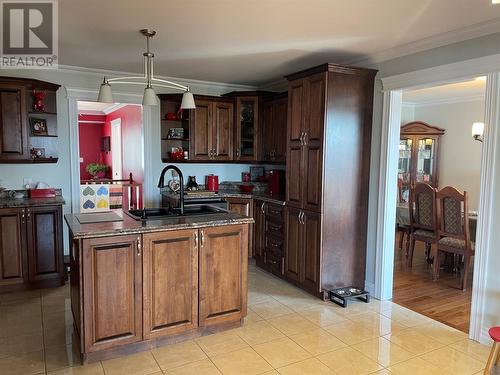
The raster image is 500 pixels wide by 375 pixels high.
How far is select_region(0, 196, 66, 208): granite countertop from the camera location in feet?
12.4

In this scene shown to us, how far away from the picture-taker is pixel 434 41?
10.5 feet

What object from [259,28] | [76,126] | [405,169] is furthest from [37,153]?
[405,169]

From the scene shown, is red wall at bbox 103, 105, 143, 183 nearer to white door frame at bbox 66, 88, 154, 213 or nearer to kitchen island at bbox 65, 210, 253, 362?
white door frame at bbox 66, 88, 154, 213

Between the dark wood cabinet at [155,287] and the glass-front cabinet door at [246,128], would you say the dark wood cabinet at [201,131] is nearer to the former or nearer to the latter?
the glass-front cabinet door at [246,128]

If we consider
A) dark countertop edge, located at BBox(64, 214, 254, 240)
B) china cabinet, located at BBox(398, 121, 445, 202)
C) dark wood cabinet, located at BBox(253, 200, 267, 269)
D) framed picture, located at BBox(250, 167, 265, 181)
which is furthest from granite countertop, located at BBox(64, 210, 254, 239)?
china cabinet, located at BBox(398, 121, 445, 202)

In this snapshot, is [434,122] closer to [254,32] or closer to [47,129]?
[254,32]

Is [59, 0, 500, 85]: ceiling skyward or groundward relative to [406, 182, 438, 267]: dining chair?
skyward

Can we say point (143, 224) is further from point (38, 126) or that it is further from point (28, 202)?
point (38, 126)

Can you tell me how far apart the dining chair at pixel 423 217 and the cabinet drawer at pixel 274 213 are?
1.88 metres

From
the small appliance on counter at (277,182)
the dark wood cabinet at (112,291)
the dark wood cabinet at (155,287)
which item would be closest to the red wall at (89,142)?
the small appliance on counter at (277,182)

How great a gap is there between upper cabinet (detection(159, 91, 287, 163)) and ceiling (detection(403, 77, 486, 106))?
230 cm

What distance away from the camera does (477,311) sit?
9.77ft

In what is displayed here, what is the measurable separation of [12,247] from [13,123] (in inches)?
50.9

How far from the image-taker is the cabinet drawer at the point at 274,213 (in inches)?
172
